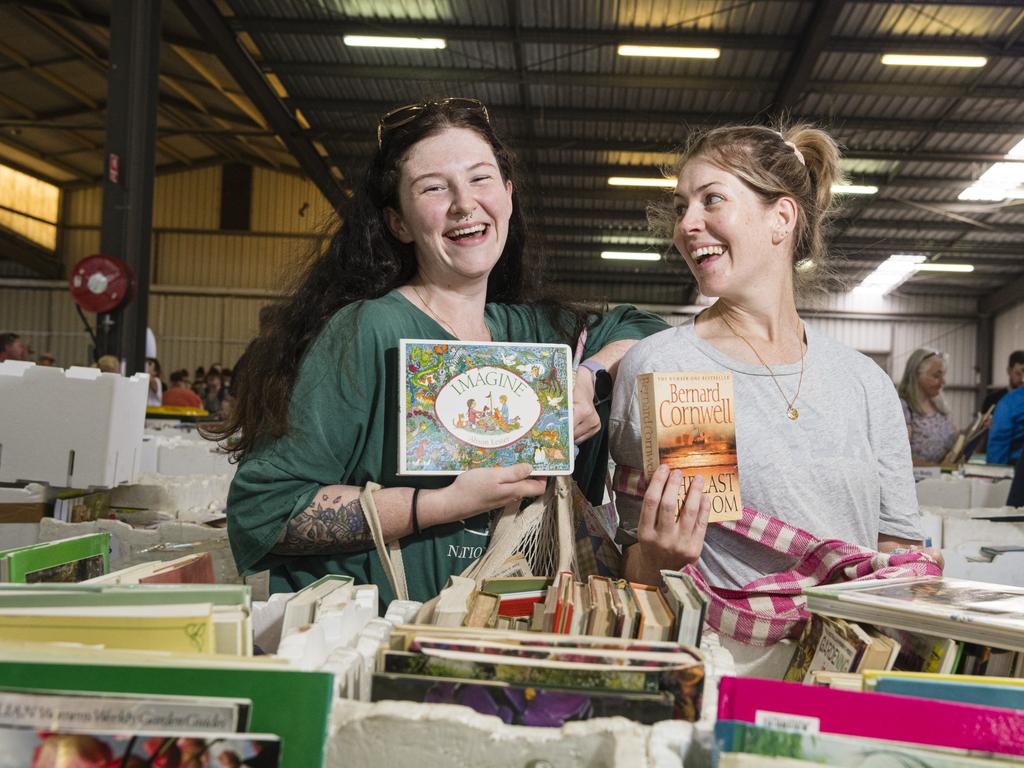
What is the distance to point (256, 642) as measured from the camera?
110cm

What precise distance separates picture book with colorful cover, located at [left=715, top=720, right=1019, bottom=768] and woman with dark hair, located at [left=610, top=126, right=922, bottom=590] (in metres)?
0.66

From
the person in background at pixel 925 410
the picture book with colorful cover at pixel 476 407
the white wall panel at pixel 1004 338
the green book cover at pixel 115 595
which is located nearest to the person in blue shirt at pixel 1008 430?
the person in background at pixel 925 410

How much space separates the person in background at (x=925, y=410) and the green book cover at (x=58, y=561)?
5532 mm

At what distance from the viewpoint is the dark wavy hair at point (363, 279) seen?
1.49m

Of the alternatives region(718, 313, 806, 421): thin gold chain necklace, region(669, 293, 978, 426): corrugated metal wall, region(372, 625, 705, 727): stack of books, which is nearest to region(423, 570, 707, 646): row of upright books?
region(372, 625, 705, 727): stack of books

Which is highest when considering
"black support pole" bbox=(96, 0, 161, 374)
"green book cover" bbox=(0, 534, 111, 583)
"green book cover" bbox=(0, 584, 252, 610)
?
"black support pole" bbox=(96, 0, 161, 374)

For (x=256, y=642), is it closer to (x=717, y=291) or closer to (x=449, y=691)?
(x=449, y=691)

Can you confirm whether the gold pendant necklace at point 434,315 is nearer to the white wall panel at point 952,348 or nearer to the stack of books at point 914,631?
the stack of books at point 914,631

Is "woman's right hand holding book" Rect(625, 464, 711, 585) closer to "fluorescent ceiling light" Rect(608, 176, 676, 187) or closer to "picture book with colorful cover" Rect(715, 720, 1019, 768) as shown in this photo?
"picture book with colorful cover" Rect(715, 720, 1019, 768)

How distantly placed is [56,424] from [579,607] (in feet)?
7.00

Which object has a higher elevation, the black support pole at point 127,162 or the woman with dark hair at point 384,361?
the black support pole at point 127,162

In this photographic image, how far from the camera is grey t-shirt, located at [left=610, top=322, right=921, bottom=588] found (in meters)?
1.43

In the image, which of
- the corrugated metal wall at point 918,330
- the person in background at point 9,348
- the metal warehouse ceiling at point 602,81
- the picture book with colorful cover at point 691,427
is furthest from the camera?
the corrugated metal wall at point 918,330

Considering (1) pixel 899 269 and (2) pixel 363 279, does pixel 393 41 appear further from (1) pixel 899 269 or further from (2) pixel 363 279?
(1) pixel 899 269
